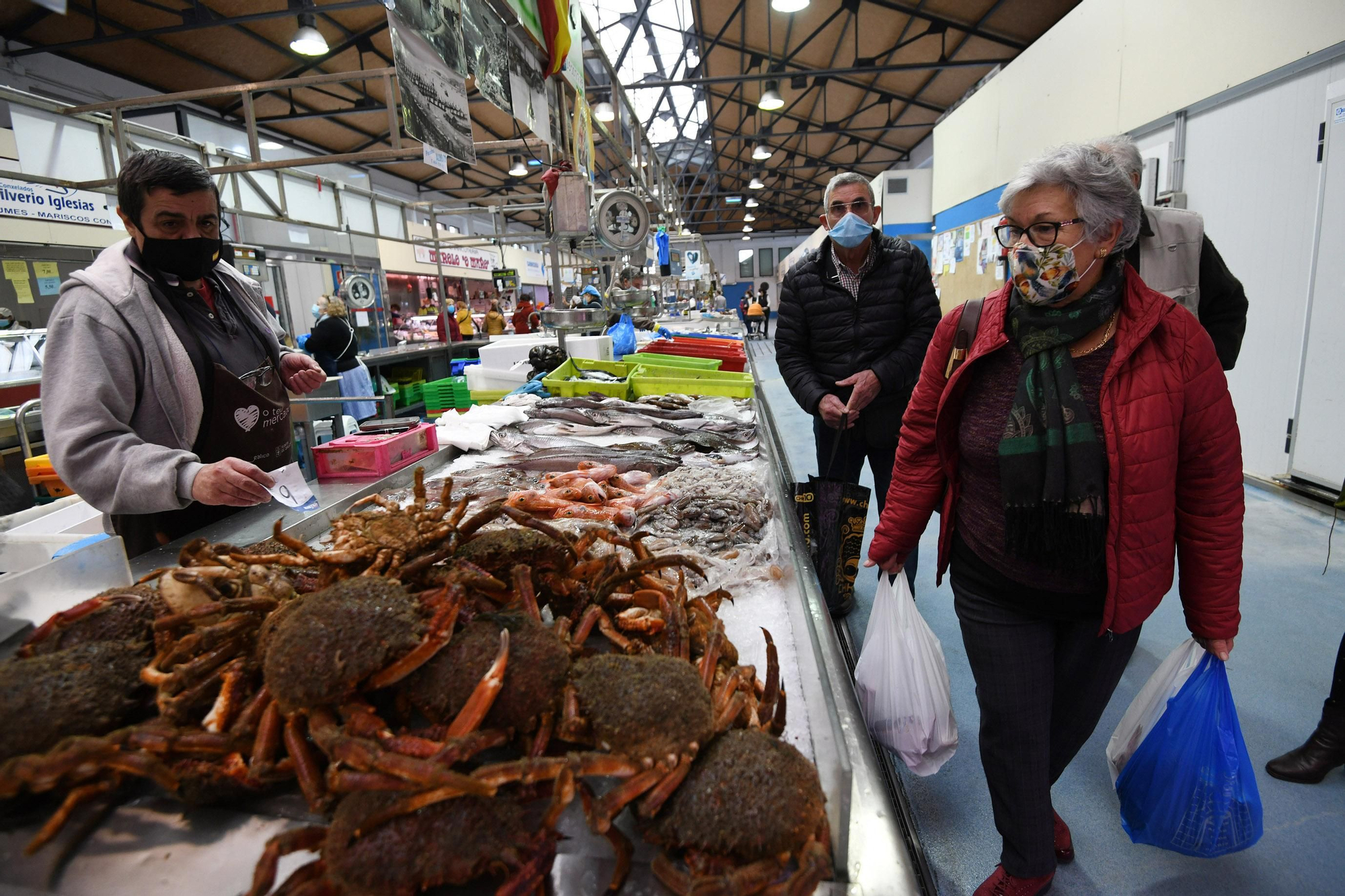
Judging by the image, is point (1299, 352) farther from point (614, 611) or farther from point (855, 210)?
point (614, 611)

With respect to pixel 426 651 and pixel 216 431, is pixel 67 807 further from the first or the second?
pixel 216 431

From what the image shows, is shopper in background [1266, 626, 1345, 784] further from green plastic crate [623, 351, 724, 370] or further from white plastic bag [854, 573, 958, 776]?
green plastic crate [623, 351, 724, 370]

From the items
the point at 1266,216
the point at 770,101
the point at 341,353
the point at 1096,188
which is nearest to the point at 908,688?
the point at 1096,188

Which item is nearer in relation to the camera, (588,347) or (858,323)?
(858,323)

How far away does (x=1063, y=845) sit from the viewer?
1.93 meters

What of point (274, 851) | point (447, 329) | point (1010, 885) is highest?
point (447, 329)

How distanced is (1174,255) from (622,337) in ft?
16.2

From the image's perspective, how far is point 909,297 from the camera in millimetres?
3010

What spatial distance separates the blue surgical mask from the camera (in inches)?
111

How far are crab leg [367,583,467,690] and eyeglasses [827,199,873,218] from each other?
2.56 m

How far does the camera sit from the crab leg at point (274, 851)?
30.4 inches

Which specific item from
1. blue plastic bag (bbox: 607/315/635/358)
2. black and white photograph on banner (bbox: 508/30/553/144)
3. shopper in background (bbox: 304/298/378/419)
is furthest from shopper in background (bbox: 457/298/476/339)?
black and white photograph on banner (bbox: 508/30/553/144)

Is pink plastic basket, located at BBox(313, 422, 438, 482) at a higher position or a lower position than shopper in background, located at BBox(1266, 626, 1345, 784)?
higher

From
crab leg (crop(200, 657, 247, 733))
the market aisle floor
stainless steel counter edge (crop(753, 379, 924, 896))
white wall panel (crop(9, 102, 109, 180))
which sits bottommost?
the market aisle floor
